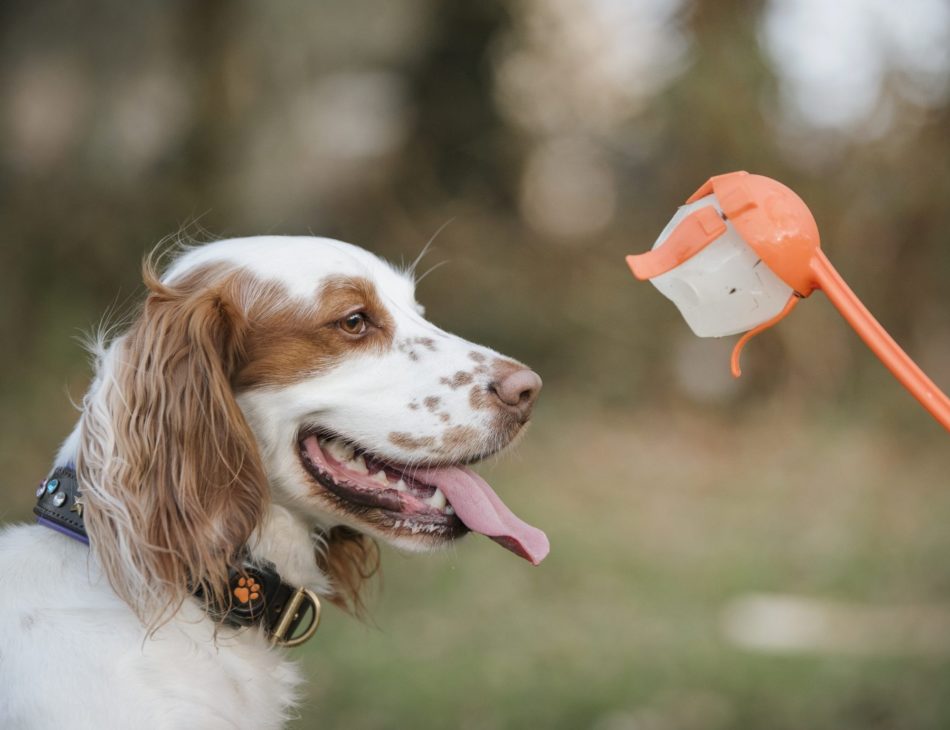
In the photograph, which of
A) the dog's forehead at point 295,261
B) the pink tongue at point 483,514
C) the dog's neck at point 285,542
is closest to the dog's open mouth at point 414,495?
the pink tongue at point 483,514

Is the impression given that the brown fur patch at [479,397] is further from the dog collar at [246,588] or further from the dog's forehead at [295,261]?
the dog collar at [246,588]

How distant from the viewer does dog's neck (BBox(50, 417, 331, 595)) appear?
2404 millimetres

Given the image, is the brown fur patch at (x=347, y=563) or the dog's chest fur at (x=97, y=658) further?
the brown fur patch at (x=347, y=563)

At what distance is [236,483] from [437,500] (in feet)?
1.68

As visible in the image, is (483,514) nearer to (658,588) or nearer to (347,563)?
(347,563)

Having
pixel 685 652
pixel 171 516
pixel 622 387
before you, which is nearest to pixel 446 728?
pixel 685 652

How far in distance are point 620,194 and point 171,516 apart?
308 inches

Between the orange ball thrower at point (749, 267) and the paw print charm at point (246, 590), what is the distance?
1.07m

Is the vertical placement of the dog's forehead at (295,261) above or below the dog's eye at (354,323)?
above

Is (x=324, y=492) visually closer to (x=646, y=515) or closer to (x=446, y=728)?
(x=446, y=728)

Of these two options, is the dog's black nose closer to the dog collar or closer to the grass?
the grass

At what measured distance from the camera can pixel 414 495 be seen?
2.57 meters

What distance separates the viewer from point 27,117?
816 cm

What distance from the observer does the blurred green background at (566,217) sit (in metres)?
6.74
